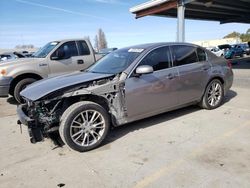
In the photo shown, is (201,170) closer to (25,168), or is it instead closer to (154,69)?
(154,69)

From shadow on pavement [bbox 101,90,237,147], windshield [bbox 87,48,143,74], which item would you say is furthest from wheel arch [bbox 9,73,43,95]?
shadow on pavement [bbox 101,90,237,147]

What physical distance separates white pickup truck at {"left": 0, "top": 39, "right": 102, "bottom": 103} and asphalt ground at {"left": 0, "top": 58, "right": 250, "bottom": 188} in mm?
2233

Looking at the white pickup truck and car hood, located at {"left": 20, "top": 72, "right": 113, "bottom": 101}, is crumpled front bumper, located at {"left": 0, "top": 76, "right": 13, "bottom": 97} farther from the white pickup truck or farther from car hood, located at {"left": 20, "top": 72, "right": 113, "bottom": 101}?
car hood, located at {"left": 20, "top": 72, "right": 113, "bottom": 101}

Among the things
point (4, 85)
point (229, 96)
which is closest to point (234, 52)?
point (229, 96)

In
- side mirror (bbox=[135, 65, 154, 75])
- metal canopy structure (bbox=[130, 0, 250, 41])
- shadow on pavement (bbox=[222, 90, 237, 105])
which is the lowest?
shadow on pavement (bbox=[222, 90, 237, 105])

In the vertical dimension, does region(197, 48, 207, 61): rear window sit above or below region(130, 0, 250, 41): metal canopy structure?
below

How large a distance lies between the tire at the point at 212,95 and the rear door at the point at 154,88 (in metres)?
1.04

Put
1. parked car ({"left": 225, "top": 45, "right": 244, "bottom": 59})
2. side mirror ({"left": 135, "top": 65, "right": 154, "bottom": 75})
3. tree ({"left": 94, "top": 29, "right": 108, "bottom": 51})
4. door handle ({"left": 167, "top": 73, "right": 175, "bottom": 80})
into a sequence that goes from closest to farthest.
Answer: side mirror ({"left": 135, "top": 65, "right": 154, "bottom": 75})
door handle ({"left": 167, "top": 73, "right": 175, "bottom": 80})
parked car ({"left": 225, "top": 45, "right": 244, "bottom": 59})
tree ({"left": 94, "top": 29, "right": 108, "bottom": 51})

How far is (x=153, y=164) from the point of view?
3375 mm

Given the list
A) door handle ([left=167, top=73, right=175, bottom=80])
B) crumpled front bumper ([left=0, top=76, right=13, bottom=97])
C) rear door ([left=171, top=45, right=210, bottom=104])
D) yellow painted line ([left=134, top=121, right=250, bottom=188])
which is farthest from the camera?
crumpled front bumper ([left=0, top=76, right=13, bottom=97])

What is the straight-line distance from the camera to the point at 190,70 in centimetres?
516

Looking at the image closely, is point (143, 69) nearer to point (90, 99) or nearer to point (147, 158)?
point (90, 99)

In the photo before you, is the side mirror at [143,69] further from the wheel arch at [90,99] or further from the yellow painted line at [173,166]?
the yellow painted line at [173,166]

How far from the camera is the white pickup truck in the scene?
6.99 meters
